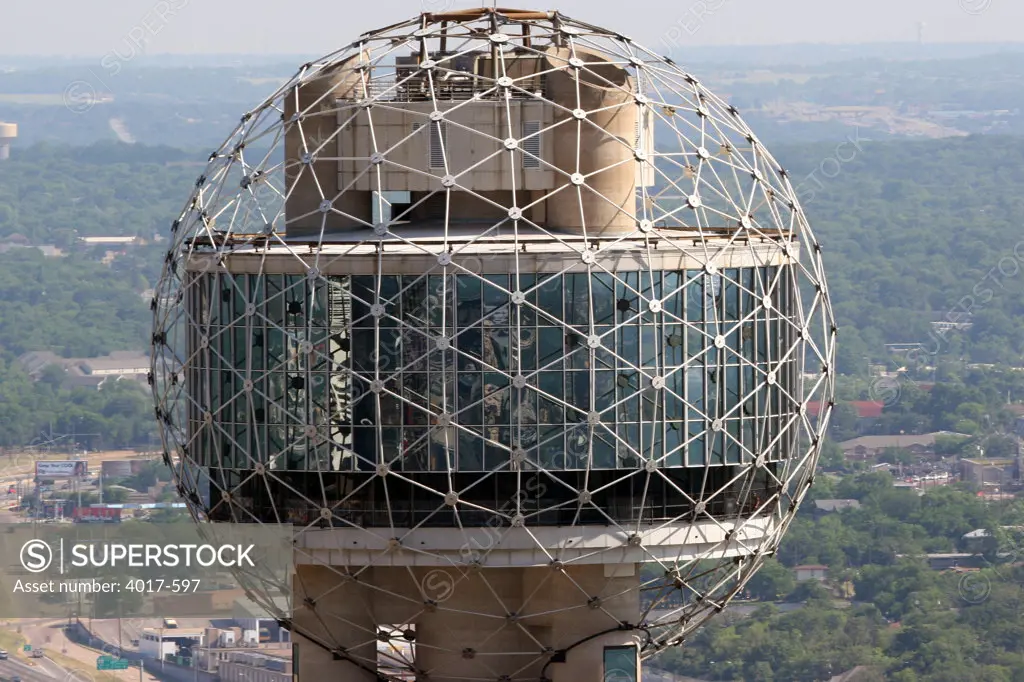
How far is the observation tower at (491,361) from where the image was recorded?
71062mm

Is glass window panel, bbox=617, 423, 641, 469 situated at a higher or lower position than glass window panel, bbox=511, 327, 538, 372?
lower

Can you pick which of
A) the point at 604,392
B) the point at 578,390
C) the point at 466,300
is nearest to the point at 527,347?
the point at 578,390

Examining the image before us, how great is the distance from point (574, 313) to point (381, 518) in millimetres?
7534

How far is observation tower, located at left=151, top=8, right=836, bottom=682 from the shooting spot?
71.1 m

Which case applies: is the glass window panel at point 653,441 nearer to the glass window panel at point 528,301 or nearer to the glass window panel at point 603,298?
the glass window panel at point 603,298

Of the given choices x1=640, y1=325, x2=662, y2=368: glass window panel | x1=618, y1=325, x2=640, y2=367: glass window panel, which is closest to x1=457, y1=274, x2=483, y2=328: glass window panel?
x1=618, y1=325, x2=640, y2=367: glass window panel

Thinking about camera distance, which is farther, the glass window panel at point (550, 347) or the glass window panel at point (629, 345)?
the glass window panel at point (629, 345)

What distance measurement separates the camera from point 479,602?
75.4 meters

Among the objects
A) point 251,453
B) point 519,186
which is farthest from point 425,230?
point 251,453

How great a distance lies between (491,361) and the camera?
70875 mm

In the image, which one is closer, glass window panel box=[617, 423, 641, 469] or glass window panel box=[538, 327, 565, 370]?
glass window panel box=[538, 327, 565, 370]

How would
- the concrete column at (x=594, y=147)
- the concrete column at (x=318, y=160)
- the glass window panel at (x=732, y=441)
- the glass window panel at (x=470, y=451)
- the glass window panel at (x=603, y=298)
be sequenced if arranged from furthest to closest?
the concrete column at (x=318, y=160)
the concrete column at (x=594, y=147)
the glass window panel at (x=732, y=441)
the glass window panel at (x=603, y=298)
the glass window panel at (x=470, y=451)

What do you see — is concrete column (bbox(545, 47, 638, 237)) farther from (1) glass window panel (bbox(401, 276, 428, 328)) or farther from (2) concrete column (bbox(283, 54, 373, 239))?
(2) concrete column (bbox(283, 54, 373, 239))

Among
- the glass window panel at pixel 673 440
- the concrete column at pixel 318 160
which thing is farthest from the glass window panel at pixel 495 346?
the concrete column at pixel 318 160
